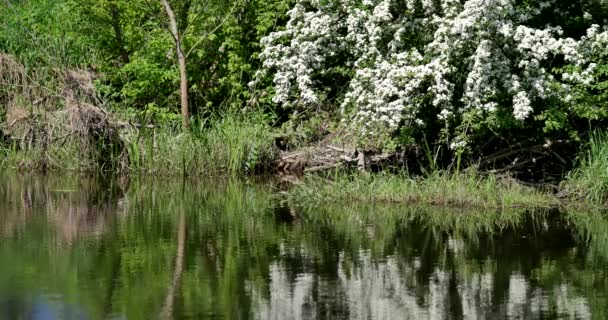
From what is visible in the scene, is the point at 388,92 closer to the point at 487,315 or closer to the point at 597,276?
the point at 597,276

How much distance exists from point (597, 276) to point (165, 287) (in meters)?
4.51

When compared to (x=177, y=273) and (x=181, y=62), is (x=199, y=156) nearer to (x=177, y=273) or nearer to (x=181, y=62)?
(x=181, y=62)

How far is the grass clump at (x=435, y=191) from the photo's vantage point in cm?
1645

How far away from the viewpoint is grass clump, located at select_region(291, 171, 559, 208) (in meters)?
16.5

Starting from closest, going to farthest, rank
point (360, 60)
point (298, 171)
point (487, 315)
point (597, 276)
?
point (487, 315) → point (597, 276) → point (360, 60) → point (298, 171)

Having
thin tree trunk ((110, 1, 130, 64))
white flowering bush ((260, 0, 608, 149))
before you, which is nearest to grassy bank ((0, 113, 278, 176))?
white flowering bush ((260, 0, 608, 149))

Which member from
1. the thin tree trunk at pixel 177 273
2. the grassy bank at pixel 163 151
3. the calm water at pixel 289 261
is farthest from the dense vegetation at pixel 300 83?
Result: the thin tree trunk at pixel 177 273

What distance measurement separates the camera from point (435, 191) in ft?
54.7

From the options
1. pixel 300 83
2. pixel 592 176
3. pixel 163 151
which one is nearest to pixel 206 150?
pixel 163 151

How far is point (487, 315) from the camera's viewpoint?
368 inches

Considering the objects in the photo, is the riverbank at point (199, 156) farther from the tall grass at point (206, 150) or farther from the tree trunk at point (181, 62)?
the tree trunk at point (181, 62)

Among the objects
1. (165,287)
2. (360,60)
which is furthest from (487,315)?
(360,60)

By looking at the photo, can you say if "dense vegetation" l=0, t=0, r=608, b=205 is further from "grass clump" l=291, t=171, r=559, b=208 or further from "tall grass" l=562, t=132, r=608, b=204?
"grass clump" l=291, t=171, r=559, b=208

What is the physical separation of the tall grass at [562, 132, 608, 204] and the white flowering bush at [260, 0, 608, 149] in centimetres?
55
